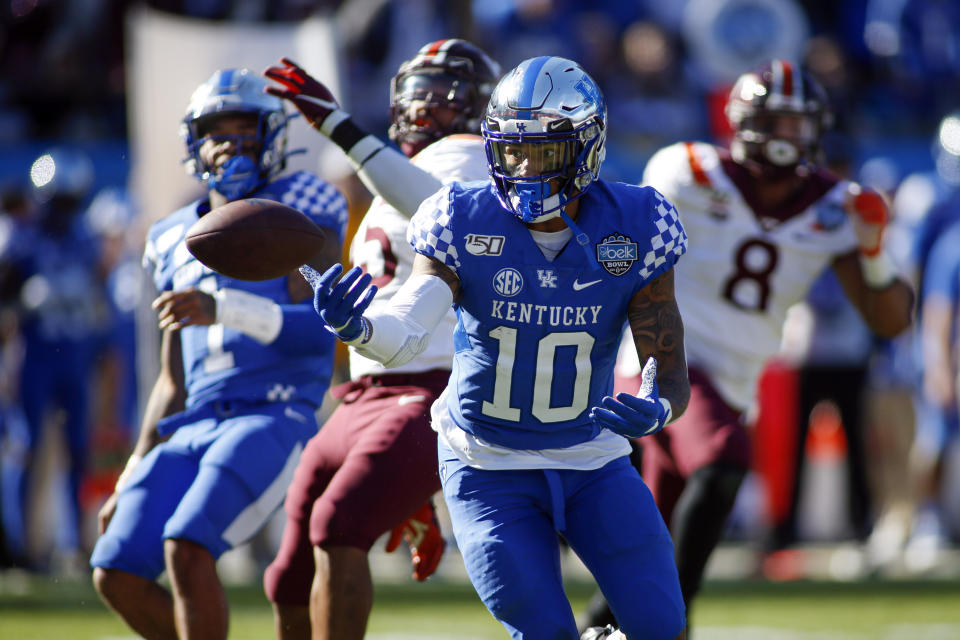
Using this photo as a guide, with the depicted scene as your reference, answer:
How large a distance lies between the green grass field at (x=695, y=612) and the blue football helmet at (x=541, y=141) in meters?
2.96

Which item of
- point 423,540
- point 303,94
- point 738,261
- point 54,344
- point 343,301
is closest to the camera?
point 343,301

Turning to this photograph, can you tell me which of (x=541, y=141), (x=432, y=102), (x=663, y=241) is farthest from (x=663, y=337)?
(x=432, y=102)

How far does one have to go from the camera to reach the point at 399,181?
4.15 metres

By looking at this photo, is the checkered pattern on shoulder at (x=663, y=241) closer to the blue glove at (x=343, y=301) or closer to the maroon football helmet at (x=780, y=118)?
the blue glove at (x=343, y=301)

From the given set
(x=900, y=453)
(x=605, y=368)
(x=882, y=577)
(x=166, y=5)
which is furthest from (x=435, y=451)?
(x=166, y=5)

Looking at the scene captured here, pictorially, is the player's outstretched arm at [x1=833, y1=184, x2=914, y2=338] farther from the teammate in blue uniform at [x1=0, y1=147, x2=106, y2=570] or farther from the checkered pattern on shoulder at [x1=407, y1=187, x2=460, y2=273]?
the teammate in blue uniform at [x1=0, y1=147, x2=106, y2=570]

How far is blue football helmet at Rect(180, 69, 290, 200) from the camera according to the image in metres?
4.49

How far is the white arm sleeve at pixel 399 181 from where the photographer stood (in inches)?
163

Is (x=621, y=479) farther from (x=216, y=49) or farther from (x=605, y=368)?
(x=216, y=49)

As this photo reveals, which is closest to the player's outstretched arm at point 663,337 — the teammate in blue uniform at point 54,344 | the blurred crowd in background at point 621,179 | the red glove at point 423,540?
the red glove at point 423,540

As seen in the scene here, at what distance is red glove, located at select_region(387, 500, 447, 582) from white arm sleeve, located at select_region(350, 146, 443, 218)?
91cm

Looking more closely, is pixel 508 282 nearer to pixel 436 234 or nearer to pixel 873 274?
pixel 436 234

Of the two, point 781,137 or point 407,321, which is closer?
point 407,321

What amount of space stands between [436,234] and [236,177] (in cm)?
114
